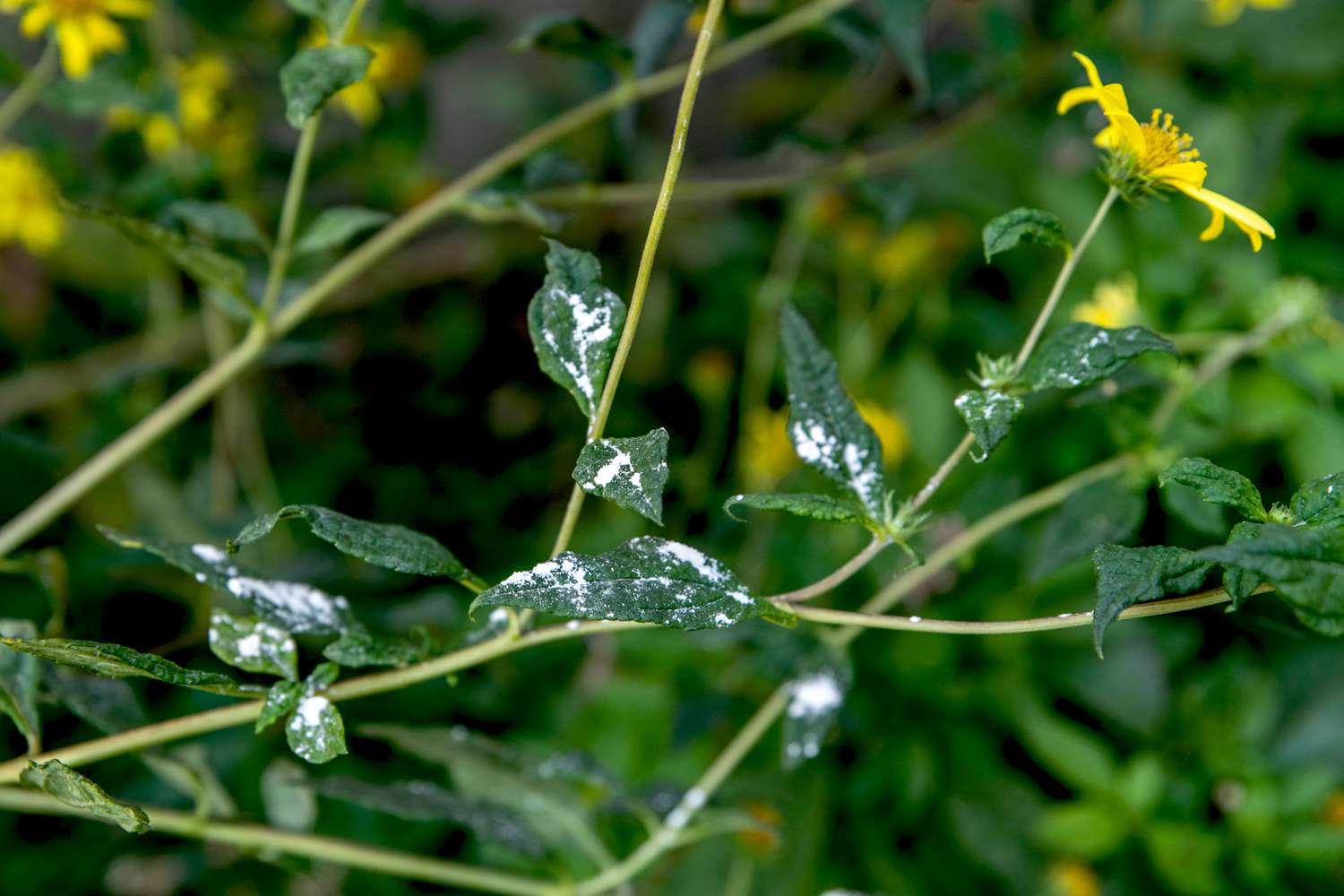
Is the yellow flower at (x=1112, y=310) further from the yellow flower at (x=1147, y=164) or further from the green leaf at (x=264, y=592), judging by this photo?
the green leaf at (x=264, y=592)

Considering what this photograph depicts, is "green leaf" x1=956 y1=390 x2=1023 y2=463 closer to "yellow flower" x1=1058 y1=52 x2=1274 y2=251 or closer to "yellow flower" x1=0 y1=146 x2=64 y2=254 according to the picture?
"yellow flower" x1=1058 y1=52 x2=1274 y2=251

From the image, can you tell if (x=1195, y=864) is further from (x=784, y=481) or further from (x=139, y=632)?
(x=139, y=632)

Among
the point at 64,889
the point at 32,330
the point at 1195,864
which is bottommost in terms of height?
the point at 64,889

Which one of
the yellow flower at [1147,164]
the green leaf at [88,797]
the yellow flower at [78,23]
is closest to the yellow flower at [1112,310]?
the yellow flower at [1147,164]

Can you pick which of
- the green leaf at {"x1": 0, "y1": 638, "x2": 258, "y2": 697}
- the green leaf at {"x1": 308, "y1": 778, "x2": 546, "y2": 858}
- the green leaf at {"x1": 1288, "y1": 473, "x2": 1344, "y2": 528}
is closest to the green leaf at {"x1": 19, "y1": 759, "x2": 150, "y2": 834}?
the green leaf at {"x1": 0, "y1": 638, "x2": 258, "y2": 697}

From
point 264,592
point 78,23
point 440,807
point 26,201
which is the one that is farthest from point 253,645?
point 26,201

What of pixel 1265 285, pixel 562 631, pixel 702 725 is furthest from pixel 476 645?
pixel 1265 285

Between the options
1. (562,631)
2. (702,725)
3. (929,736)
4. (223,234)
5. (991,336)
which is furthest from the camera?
(991,336)
